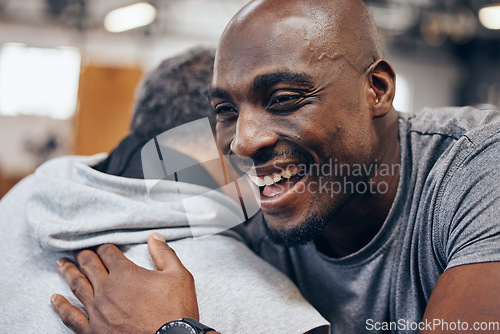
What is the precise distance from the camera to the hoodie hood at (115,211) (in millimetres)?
1188

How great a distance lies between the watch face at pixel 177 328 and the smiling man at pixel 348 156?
0.04 m

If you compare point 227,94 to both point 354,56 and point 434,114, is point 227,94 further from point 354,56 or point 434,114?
point 434,114

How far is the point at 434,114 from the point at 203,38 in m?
7.94

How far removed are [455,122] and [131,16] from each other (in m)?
6.60

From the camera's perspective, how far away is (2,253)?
131cm

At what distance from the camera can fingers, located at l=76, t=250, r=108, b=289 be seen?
1.15 metres

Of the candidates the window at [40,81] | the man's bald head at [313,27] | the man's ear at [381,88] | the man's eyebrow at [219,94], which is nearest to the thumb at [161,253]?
the man's eyebrow at [219,94]

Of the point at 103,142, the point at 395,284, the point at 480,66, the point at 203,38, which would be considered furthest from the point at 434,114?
the point at 480,66

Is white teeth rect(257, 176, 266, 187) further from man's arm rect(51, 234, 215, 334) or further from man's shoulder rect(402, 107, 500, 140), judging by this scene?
man's shoulder rect(402, 107, 500, 140)

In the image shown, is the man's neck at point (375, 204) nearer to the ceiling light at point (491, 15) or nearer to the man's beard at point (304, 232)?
the man's beard at point (304, 232)

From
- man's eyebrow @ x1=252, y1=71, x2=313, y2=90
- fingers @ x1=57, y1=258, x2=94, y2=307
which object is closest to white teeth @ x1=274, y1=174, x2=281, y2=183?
man's eyebrow @ x1=252, y1=71, x2=313, y2=90

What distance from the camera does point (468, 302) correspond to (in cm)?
91

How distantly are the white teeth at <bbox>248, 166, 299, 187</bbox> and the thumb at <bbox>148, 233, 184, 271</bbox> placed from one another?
1.06ft

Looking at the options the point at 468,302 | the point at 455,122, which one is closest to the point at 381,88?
the point at 455,122
